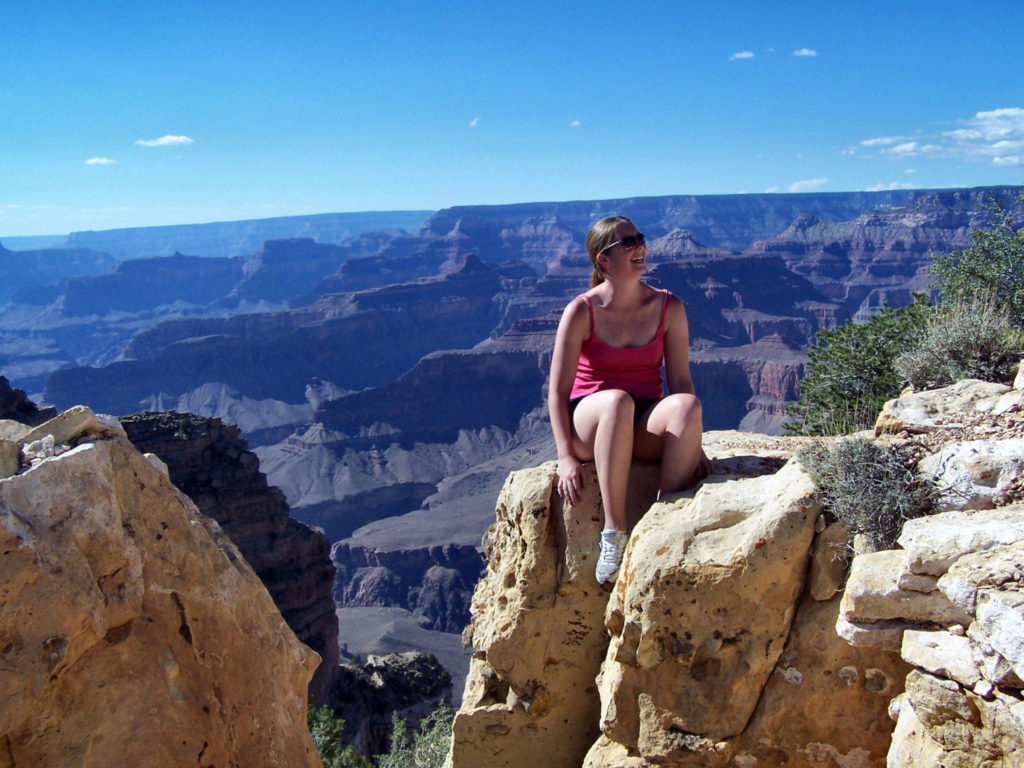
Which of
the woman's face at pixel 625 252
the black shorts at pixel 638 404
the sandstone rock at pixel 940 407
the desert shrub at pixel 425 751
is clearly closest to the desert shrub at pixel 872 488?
the sandstone rock at pixel 940 407

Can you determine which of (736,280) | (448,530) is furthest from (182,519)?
(736,280)

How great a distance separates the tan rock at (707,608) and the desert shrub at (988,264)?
23.5 feet

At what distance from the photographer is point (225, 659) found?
386cm

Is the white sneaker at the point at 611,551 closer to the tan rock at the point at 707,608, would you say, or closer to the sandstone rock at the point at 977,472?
the tan rock at the point at 707,608

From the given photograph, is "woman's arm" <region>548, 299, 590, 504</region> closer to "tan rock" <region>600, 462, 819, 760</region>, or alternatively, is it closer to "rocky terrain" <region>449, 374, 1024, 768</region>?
"rocky terrain" <region>449, 374, 1024, 768</region>

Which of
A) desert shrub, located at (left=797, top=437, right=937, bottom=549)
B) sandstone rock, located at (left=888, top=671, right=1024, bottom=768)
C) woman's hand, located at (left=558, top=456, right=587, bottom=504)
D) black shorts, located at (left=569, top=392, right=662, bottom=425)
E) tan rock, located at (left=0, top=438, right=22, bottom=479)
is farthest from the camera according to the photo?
black shorts, located at (left=569, top=392, right=662, bottom=425)

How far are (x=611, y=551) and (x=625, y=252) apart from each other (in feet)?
5.42

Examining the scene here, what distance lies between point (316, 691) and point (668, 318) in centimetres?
2172

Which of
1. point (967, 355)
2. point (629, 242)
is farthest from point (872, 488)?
point (967, 355)

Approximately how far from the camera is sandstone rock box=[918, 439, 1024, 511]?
3256mm

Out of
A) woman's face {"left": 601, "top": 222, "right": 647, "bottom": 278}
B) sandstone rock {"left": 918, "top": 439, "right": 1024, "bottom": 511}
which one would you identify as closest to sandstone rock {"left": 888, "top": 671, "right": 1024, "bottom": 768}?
sandstone rock {"left": 918, "top": 439, "right": 1024, "bottom": 511}

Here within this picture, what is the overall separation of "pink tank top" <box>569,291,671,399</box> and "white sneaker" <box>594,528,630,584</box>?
875 mm

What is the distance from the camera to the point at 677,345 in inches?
181

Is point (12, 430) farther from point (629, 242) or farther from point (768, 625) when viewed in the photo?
point (768, 625)
